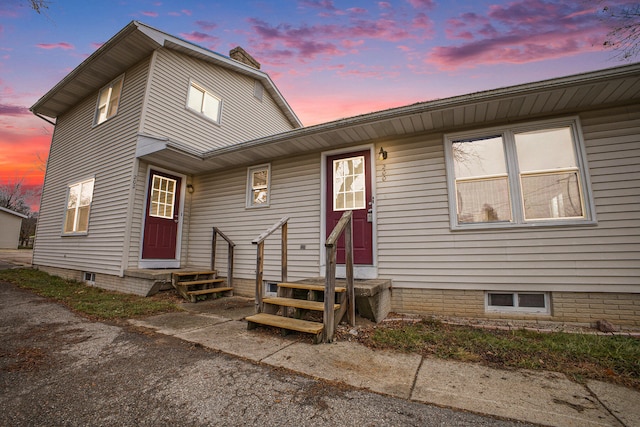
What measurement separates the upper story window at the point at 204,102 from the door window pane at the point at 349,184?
5293mm

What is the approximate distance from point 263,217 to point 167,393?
4.49 metres

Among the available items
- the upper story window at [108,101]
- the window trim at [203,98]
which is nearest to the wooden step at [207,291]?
the window trim at [203,98]

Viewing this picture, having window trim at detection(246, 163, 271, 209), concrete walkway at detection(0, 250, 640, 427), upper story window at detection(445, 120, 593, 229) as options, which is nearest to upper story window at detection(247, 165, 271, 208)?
window trim at detection(246, 163, 271, 209)

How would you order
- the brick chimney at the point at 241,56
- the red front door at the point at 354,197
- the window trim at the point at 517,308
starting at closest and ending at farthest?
the window trim at the point at 517,308 < the red front door at the point at 354,197 < the brick chimney at the point at 241,56

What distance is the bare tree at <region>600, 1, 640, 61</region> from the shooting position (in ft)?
18.4

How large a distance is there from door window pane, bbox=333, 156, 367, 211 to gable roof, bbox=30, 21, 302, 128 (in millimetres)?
5928

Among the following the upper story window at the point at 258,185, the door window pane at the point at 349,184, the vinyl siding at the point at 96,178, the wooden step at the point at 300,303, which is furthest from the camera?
the vinyl siding at the point at 96,178

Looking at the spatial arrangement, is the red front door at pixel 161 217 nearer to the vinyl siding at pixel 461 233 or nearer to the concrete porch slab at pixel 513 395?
the vinyl siding at pixel 461 233

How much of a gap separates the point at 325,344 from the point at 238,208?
4509mm

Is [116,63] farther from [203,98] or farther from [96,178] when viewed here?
[96,178]

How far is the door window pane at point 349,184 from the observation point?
209 inches

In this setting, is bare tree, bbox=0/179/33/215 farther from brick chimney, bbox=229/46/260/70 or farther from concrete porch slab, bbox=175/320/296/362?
concrete porch slab, bbox=175/320/296/362

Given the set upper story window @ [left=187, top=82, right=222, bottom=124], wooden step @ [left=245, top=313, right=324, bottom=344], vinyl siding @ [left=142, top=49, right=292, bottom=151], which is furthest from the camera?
upper story window @ [left=187, top=82, right=222, bottom=124]

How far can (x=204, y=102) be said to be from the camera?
27.8 feet
